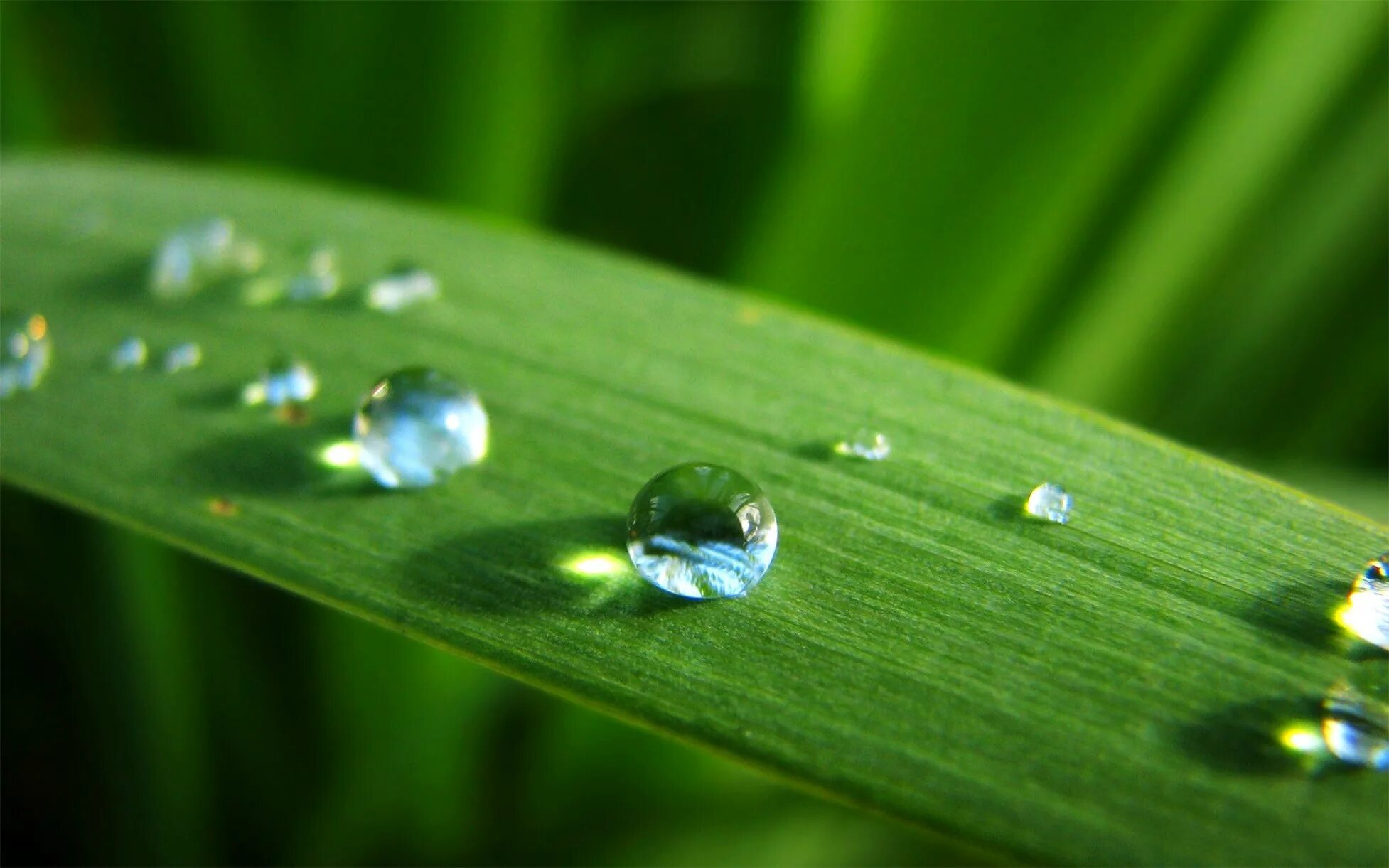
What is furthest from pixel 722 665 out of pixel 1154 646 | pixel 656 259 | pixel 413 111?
pixel 656 259

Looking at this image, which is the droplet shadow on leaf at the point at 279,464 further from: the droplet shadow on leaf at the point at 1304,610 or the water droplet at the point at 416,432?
the droplet shadow on leaf at the point at 1304,610

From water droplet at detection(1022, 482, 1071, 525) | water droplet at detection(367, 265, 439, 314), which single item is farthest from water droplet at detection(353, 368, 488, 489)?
water droplet at detection(1022, 482, 1071, 525)

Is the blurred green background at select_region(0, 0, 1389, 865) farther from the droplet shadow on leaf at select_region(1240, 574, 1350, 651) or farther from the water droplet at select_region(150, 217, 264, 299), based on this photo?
the droplet shadow on leaf at select_region(1240, 574, 1350, 651)

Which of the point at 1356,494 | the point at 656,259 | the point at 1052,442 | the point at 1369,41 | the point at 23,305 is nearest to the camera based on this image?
the point at 1052,442

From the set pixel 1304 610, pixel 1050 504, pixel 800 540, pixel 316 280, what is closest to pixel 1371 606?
pixel 1304 610

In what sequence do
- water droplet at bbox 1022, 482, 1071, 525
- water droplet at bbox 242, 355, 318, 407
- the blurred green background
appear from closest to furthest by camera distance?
water droplet at bbox 1022, 482, 1071, 525 < water droplet at bbox 242, 355, 318, 407 < the blurred green background

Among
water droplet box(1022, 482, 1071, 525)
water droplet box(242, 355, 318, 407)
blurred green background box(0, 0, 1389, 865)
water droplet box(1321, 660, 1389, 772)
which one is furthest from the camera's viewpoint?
blurred green background box(0, 0, 1389, 865)

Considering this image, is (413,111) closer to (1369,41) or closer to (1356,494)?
(1356,494)
